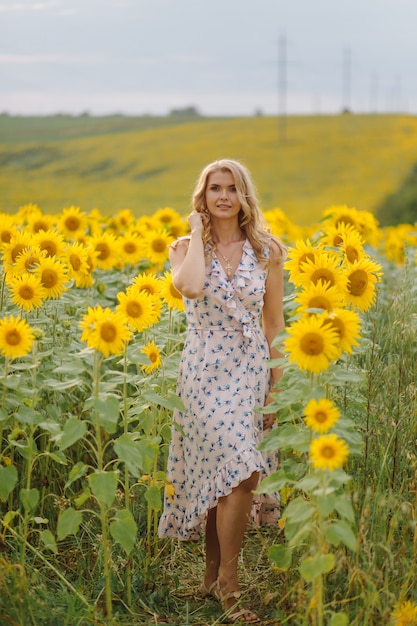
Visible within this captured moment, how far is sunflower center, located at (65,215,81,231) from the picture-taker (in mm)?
6105

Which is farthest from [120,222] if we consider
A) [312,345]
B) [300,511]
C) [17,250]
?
[300,511]

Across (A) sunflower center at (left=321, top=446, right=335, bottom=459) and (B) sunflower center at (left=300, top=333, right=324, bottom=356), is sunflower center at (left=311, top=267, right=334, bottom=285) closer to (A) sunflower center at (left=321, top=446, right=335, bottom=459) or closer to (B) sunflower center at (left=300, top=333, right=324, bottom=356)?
(B) sunflower center at (left=300, top=333, right=324, bottom=356)

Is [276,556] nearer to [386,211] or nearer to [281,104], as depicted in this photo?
[386,211]

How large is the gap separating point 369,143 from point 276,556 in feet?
108

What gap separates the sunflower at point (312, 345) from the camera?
2.79m

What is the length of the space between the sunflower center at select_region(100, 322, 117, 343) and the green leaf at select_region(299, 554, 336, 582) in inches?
37.0

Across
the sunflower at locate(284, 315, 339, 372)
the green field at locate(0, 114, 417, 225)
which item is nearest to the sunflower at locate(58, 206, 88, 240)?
the sunflower at locate(284, 315, 339, 372)

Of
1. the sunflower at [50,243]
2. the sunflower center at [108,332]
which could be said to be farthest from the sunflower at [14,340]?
the sunflower at [50,243]

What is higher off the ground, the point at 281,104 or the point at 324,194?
the point at 281,104

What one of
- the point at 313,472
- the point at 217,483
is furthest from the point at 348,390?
the point at 313,472

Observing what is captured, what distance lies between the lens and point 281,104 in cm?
4053

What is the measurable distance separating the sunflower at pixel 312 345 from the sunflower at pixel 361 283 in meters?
0.53

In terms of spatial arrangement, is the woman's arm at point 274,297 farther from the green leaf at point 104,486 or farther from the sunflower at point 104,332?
the green leaf at point 104,486

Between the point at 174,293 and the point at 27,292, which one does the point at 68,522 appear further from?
the point at 174,293
